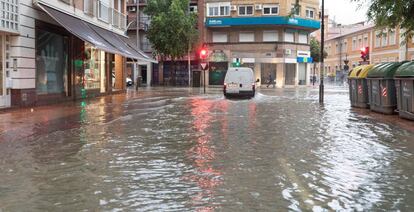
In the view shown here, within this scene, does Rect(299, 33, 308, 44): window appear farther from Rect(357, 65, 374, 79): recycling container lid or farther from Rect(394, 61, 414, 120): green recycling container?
Rect(394, 61, 414, 120): green recycling container

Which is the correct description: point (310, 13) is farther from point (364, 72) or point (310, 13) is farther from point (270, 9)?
point (364, 72)

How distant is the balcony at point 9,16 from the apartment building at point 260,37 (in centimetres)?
3940

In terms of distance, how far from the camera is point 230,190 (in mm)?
6625

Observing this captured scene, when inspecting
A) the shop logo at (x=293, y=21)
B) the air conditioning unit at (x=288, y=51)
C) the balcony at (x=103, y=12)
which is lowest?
the air conditioning unit at (x=288, y=51)

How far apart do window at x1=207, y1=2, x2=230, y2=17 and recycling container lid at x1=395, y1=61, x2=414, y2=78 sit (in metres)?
41.5

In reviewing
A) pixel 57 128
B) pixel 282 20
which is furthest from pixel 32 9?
pixel 282 20

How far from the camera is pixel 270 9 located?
186ft

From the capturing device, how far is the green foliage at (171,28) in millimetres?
54000

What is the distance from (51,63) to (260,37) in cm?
3687

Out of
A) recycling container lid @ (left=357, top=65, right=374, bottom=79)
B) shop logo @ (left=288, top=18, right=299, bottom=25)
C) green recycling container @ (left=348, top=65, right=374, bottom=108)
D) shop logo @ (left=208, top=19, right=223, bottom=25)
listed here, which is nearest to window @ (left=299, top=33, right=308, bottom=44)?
shop logo @ (left=288, top=18, right=299, bottom=25)

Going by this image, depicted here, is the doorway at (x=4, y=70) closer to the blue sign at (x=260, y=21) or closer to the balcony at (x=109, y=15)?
the balcony at (x=109, y=15)

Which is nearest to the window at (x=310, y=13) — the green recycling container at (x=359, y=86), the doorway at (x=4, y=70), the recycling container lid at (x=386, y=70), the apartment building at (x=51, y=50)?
the apartment building at (x=51, y=50)

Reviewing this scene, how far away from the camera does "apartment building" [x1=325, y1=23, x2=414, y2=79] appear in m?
53.1

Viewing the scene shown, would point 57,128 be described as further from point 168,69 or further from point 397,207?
point 168,69
